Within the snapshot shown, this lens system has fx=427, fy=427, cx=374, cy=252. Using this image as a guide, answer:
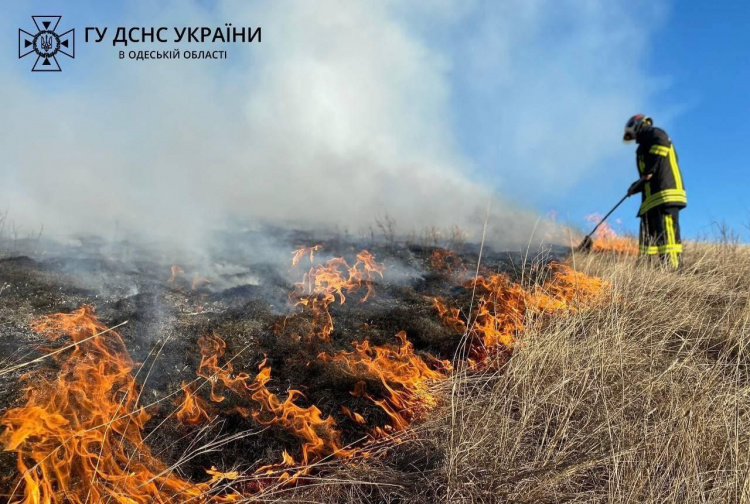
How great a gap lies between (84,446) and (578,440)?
2.88 meters

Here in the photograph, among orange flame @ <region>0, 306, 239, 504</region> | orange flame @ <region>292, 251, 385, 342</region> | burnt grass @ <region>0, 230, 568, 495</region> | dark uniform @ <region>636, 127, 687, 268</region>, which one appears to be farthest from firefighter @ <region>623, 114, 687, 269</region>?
orange flame @ <region>0, 306, 239, 504</region>

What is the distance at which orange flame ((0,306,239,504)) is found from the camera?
2.29 meters

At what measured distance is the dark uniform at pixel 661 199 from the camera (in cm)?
673

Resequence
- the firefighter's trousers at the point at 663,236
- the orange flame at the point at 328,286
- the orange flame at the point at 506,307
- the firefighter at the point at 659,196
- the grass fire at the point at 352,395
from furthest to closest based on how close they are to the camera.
A: the firefighter at the point at 659,196 < the firefighter's trousers at the point at 663,236 < the orange flame at the point at 328,286 < the orange flame at the point at 506,307 < the grass fire at the point at 352,395

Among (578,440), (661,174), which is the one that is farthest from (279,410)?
(661,174)

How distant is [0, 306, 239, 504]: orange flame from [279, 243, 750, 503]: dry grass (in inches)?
31.8

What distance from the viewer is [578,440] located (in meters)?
2.48

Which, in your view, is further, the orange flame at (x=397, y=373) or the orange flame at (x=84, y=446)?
the orange flame at (x=397, y=373)

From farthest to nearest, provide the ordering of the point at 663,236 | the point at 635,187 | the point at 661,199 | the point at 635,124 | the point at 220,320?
the point at 635,124 < the point at 635,187 < the point at 661,199 < the point at 663,236 < the point at 220,320

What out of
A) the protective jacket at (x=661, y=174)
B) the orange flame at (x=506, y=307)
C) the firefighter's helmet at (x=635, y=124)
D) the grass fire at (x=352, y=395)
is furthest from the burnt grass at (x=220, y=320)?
the firefighter's helmet at (x=635, y=124)

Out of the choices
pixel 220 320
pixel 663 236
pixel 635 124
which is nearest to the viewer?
pixel 220 320

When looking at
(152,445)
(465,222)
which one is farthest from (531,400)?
(465,222)

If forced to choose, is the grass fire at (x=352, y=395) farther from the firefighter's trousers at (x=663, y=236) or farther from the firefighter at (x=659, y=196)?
the firefighter at (x=659, y=196)

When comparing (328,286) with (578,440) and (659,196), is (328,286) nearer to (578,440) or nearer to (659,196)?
(578,440)
